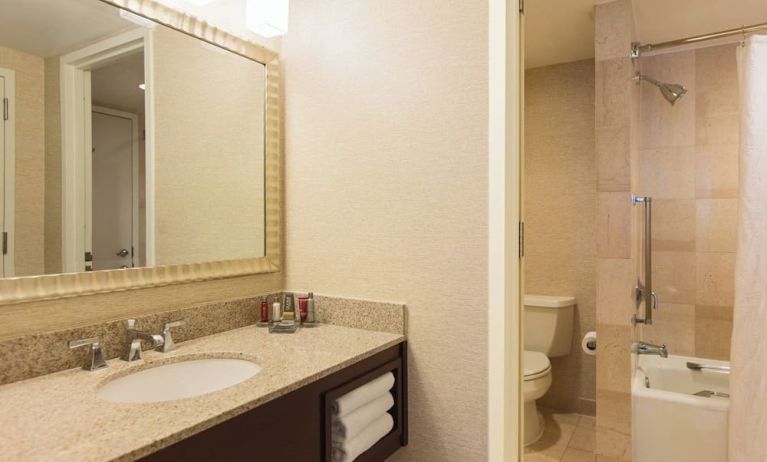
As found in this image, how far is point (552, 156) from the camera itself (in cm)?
295

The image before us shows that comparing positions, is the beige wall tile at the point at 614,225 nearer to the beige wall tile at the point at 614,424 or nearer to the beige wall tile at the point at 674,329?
the beige wall tile at the point at 614,424

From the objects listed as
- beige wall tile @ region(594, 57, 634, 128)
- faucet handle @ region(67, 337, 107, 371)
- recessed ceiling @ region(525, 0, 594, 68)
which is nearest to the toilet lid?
beige wall tile @ region(594, 57, 634, 128)

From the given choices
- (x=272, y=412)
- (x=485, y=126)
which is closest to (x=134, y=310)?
(x=272, y=412)

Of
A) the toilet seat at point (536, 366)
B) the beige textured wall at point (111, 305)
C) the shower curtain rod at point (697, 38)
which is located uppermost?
the shower curtain rod at point (697, 38)

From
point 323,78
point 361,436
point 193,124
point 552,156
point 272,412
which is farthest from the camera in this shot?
point 552,156

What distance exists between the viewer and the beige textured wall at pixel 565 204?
284 centimetres

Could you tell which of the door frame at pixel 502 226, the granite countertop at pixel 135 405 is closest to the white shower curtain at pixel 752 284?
the door frame at pixel 502 226

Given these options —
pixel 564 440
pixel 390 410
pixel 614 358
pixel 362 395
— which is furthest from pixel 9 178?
pixel 564 440

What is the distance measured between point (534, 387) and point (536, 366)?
0.14 metres

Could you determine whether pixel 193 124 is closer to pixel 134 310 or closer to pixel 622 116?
pixel 134 310

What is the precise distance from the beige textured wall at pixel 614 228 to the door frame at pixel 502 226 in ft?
3.21

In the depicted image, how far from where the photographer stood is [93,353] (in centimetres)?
114

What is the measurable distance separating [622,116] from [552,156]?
838mm

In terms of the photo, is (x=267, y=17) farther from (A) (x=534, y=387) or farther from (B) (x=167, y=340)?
(A) (x=534, y=387)
